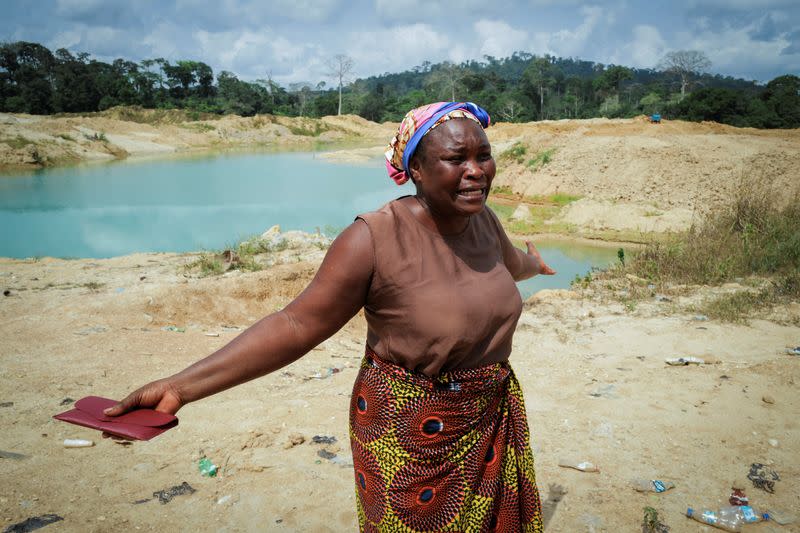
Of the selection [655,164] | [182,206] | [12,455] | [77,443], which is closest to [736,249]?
[77,443]

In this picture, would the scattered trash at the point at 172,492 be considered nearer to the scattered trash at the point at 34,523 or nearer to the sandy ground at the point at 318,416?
the sandy ground at the point at 318,416

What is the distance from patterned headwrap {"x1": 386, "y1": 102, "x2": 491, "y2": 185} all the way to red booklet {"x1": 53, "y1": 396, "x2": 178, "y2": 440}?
31.9 inches

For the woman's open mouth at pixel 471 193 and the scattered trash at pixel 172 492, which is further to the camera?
the scattered trash at pixel 172 492

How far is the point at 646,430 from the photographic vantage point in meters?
3.21

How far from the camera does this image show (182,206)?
1631 cm

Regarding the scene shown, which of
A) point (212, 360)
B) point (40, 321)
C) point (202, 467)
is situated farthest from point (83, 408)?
point (40, 321)

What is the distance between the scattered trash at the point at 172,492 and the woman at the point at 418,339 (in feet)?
4.82

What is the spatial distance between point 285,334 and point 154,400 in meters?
0.34

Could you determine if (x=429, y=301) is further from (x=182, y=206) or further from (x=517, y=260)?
(x=182, y=206)

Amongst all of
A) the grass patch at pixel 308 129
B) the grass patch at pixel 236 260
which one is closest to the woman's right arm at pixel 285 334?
the grass patch at pixel 236 260

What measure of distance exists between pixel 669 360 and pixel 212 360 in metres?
3.94

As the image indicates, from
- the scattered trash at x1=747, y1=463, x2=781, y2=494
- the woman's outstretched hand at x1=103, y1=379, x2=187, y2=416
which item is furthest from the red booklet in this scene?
the scattered trash at x1=747, y1=463, x2=781, y2=494

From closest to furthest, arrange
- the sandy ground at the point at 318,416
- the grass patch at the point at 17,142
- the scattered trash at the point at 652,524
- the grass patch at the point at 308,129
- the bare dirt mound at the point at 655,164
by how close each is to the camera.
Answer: the scattered trash at the point at 652,524 < the sandy ground at the point at 318,416 < the bare dirt mound at the point at 655,164 < the grass patch at the point at 17,142 < the grass patch at the point at 308,129

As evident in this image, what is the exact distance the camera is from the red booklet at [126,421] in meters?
1.20
